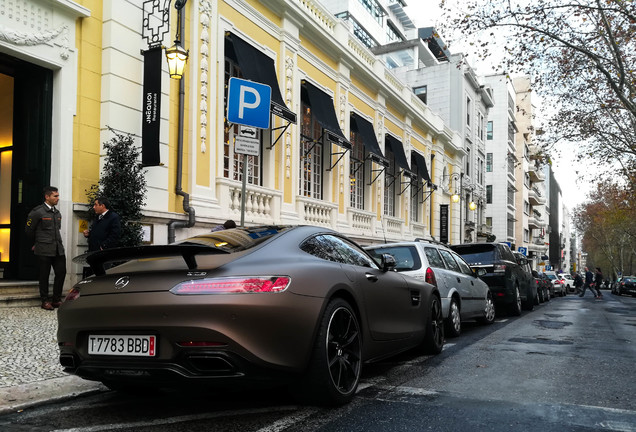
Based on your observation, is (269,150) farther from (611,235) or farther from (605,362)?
(611,235)

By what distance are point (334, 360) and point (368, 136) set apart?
16634 millimetres

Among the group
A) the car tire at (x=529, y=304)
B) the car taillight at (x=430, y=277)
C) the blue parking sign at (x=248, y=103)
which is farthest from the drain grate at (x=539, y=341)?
the car tire at (x=529, y=304)

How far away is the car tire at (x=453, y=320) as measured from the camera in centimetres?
834

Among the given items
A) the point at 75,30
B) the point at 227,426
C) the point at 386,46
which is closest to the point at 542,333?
the point at 227,426

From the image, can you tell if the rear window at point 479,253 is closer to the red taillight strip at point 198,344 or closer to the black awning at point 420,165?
the red taillight strip at point 198,344

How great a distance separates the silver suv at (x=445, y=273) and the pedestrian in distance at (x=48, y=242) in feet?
15.3

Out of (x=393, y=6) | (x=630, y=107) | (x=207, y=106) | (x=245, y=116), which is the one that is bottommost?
(x=245, y=116)

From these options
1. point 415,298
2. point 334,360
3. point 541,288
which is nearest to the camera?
point 334,360

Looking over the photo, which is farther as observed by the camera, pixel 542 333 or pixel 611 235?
pixel 611 235

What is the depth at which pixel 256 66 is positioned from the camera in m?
13.4

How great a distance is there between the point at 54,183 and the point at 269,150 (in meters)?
6.62

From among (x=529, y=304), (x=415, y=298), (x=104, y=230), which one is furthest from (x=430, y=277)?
(x=529, y=304)

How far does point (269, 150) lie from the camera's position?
48.5ft

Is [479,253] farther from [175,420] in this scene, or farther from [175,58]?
[175,420]
